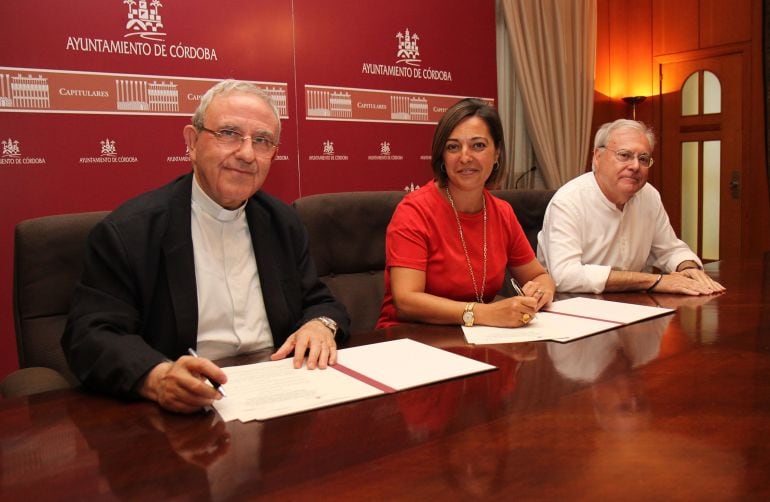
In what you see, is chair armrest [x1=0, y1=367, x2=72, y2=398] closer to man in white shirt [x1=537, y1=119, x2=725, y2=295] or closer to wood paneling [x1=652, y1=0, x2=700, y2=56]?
man in white shirt [x1=537, y1=119, x2=725, y2=295]

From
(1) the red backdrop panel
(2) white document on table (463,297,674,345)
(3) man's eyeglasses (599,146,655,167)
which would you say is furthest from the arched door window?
(2) white document on table (463,297,674,345)

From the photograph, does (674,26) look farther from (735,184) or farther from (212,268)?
(212,268)

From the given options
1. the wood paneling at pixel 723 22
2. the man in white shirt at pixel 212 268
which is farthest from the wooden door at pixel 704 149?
the man in white shirt at pixel 212 268

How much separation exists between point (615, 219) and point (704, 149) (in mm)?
3331

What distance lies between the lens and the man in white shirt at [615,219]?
2.48m

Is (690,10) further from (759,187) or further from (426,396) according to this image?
(426,396)

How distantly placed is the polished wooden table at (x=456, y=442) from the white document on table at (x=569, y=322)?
212 millimetres

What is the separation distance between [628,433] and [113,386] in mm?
870

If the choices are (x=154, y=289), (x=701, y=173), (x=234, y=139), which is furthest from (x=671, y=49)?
(x=154, y=289)

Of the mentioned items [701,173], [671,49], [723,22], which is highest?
[723,22]

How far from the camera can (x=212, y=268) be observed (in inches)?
63.0

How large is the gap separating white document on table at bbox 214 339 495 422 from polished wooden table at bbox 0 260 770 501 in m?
0.03

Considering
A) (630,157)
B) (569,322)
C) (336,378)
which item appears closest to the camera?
(336,378)

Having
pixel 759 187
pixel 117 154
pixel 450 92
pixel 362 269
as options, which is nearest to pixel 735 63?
pixel 759 187
